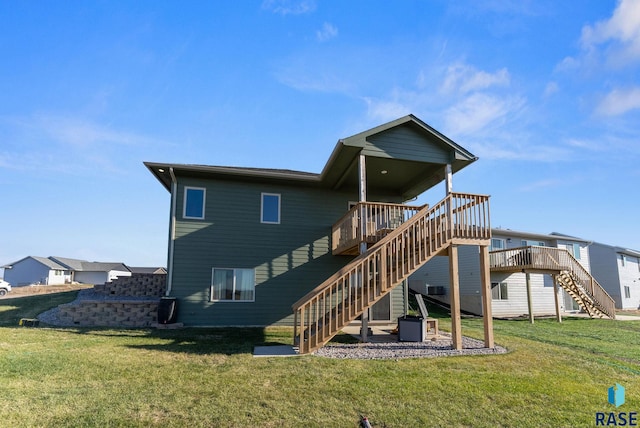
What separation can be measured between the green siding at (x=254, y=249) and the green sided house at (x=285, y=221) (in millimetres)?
32

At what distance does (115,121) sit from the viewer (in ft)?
35.9

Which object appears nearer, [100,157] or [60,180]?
[100,157]

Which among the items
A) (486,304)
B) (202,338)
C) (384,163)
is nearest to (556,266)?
(486,304)

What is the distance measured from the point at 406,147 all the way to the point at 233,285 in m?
6.81

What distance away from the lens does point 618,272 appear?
87.6ft

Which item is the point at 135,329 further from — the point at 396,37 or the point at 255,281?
the point at 396,37

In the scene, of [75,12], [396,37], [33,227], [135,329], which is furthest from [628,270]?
[33,227]

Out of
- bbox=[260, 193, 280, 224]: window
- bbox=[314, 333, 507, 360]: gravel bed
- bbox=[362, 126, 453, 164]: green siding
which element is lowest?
bbox=[314, 333, 507, 360]: gravel bed

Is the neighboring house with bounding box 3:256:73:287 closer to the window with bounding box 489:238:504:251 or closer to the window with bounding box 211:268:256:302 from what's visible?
the window with bounding box 211:268:256:302

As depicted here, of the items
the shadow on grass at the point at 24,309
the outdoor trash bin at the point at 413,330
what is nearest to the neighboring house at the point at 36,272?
the shadow on grass at the point at 24,309

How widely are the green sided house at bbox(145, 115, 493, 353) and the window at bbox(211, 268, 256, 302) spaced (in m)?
0.03

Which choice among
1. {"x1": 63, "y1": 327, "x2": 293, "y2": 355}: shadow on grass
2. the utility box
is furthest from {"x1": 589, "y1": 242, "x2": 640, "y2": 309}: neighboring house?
the utility box

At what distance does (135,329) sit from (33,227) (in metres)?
A: 10.1

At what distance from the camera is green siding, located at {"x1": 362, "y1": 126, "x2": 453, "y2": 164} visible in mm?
9719
